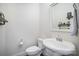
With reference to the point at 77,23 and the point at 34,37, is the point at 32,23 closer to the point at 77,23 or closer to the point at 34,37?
the point at 34,37

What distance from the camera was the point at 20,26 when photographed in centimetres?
139

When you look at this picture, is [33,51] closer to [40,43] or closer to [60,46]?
[40,43]

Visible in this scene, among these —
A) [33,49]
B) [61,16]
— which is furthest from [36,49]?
[61,16]

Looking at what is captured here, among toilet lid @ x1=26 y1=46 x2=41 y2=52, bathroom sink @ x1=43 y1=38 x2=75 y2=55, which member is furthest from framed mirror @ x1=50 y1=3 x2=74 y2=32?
toilet lid @ x1=26 y1=46 x2=41 y2=52

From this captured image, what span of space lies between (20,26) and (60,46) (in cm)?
62

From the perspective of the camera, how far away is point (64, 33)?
1.37 m

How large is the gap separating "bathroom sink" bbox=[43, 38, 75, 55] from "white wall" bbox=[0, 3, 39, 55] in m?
0.20

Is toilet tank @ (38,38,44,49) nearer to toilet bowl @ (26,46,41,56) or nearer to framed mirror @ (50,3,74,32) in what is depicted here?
toilet bowl @ (26,46,41,56)

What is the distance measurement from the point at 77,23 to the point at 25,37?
2.43ft

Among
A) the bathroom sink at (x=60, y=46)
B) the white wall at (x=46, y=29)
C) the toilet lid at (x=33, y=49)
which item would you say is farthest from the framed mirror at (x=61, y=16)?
the toilet lid at (x=33, y=49)

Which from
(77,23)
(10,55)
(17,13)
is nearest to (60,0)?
(77,23)

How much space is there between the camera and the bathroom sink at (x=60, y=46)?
1319 mm

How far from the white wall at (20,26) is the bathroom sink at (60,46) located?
20 cm

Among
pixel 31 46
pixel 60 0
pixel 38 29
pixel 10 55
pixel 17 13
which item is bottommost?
pixel 10 55
